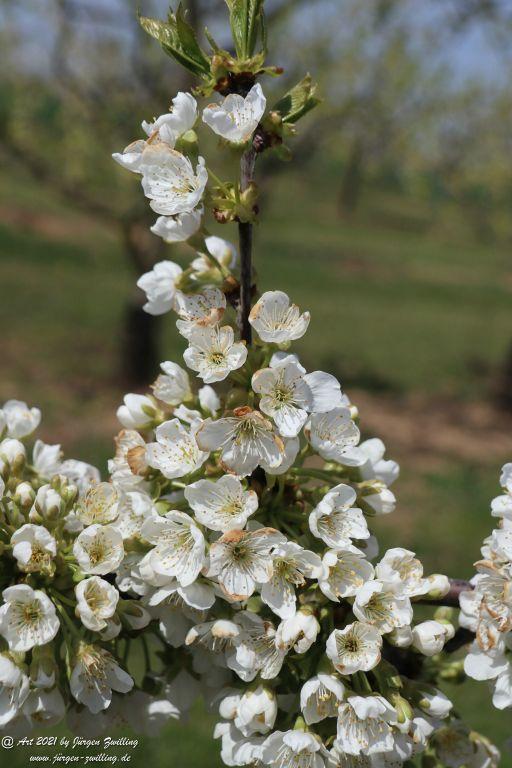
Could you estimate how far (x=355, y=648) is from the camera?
111cm

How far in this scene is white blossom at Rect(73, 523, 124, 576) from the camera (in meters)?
1.12

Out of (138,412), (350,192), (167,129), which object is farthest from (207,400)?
(350,192)

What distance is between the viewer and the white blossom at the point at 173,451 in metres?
1.14

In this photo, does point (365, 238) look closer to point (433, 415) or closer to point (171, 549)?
point (433, 415)

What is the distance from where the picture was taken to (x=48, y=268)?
55.1 feet

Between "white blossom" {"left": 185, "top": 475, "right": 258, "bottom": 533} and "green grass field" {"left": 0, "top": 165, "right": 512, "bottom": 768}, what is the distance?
2199 mm

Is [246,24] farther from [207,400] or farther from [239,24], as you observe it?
[207,400]

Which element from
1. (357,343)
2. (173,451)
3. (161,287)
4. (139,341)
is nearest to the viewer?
(173,451)

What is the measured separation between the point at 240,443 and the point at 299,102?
1.75ft

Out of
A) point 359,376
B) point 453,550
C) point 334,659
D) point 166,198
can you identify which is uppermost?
point 166,198

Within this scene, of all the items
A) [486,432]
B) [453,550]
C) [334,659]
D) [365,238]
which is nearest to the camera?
[334,659]

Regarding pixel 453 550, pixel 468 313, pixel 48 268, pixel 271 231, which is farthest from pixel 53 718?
pixel 271 231

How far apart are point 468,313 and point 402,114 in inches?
315

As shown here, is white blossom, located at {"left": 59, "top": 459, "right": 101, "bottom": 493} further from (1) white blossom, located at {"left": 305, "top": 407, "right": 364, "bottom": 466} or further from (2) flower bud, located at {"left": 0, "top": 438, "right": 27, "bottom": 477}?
(1) white blossom, located at {"left": 305, "top": 407, "right": 364, "bottom": 466}
